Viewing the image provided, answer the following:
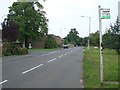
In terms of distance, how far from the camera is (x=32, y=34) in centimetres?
8481

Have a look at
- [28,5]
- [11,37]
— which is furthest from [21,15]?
[11,37]

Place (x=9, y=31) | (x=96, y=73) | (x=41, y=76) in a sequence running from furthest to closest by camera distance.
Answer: (x=9, y=31) < (x=96, y=73) < (x=41, y=76)

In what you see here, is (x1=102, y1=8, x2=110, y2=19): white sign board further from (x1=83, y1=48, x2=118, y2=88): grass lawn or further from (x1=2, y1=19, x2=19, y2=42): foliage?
(x1=2, y1=19, x2=19, y2=42): foliage

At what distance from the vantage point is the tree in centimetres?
8356

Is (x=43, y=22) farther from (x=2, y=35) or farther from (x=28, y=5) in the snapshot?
(x=2, y=35)

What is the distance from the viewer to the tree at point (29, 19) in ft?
274

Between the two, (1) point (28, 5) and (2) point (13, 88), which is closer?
(2) point (13, 88)

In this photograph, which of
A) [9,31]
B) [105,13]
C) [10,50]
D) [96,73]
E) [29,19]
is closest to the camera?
[105,13]

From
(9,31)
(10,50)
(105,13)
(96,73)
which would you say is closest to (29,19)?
(9,31)

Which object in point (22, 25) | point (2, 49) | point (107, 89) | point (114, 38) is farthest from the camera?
point (22, 25)

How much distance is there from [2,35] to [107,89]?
43472mm

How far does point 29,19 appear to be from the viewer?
83938mm

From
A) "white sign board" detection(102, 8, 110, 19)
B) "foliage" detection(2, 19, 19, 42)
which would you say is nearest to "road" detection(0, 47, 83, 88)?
"white sign board" detection(102, 8, 110, 19)

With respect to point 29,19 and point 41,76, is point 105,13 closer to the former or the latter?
point 41,76
